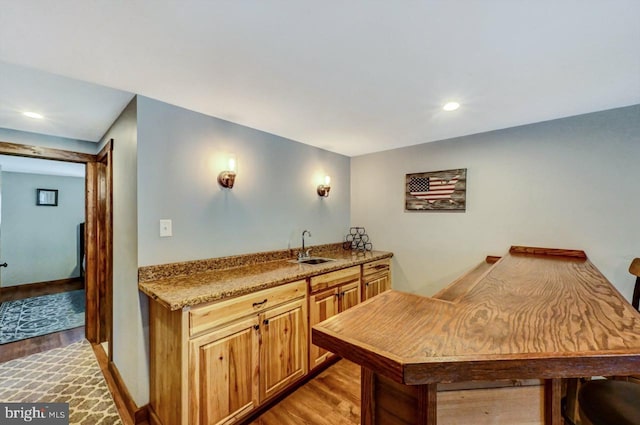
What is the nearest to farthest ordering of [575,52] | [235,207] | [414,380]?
[414,380] → [575,52] → [235,207]

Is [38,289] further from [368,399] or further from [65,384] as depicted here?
[368,399]

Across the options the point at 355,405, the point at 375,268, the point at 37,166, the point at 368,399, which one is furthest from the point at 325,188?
the point at 37,166

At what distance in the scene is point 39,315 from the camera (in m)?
3.58

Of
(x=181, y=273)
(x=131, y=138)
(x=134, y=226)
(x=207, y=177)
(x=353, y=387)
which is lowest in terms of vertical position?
(x=353, y=387)

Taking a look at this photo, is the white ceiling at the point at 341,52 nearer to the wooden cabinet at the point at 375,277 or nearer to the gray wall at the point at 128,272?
the gray wall at the point at 128,272

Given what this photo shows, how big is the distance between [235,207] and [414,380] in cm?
198

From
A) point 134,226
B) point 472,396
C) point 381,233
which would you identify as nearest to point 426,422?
point 472,396

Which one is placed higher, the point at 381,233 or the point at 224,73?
the point at 224,73

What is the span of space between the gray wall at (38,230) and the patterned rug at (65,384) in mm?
3405

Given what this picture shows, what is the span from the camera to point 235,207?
2342mm

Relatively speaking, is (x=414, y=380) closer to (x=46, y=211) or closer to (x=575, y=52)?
(x=575, y=52)

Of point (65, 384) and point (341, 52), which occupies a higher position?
point (341, 52)

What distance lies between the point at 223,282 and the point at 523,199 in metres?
2.72

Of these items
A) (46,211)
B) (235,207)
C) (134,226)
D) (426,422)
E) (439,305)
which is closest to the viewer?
(426,422)
